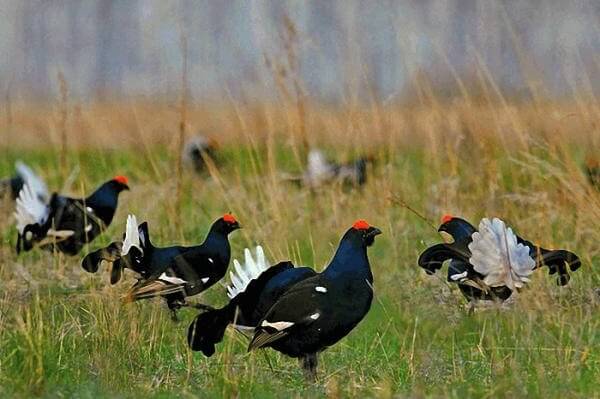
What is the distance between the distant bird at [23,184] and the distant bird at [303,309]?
2.75 meters

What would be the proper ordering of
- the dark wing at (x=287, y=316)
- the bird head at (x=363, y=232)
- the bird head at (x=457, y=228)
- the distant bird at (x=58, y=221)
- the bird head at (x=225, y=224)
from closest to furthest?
the dark wing at (x=287, y=316)
the bird head at (x=363, y=232)
the bird head at (x=457, y=228)
the bird head at (x=225, y=224)
the distant bird at (x=58, y=221)

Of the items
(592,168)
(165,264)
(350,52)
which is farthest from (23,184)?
(592,168)

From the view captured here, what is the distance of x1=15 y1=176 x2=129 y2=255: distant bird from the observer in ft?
21.4

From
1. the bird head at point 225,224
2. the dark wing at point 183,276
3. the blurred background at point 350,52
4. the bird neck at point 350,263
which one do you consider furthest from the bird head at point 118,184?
the bird neck at point 350,263

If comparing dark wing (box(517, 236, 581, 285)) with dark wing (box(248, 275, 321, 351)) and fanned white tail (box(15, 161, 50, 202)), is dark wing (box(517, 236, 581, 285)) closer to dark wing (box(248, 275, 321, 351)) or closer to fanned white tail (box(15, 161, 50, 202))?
dark wing (box(248, 275, 321, 351))

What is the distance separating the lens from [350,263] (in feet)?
14.5

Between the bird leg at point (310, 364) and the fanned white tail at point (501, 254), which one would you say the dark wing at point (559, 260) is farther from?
the bird leg at point (310, 364)

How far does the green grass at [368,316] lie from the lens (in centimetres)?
411

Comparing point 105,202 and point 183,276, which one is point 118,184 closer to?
point 105,202

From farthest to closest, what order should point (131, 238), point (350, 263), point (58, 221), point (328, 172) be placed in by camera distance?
point (328, 172) < point (58, 221) < point (131, 238) < point (350, 263)

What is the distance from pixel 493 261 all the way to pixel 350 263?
661 mm

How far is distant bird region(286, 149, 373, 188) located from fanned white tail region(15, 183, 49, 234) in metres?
1.52

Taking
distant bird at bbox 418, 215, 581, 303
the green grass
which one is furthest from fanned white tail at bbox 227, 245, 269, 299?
distant bird at bbox 418, 215, 581, 303

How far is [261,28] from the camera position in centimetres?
666
